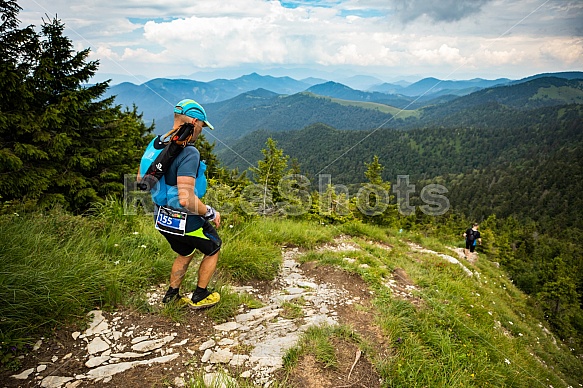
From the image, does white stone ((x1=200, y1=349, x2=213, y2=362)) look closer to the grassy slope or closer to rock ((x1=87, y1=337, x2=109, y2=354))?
rock ((x1=87, y1=337, x2=109, y2=354))

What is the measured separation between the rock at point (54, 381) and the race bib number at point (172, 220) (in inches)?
65.0

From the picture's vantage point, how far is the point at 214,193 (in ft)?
35.3

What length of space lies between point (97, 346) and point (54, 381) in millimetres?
547

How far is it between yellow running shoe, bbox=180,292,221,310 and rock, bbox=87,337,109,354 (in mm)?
1053

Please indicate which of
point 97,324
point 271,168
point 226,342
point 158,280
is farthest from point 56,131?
point 271,168

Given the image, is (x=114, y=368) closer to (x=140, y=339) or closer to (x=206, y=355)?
(x=140, y=339)

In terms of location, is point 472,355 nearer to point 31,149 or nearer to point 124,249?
point 124,249

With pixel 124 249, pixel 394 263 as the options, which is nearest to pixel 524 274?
pixel 394 263

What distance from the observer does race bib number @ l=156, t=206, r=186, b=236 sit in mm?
3766

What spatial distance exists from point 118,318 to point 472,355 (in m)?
4.74

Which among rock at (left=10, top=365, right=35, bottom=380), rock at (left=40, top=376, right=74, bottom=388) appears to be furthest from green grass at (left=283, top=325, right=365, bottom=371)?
rock at (left=10, top=365, right=35, bottom=380)

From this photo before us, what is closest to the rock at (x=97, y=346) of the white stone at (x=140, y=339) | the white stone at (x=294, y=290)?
the white stone at (x=140, y=339)

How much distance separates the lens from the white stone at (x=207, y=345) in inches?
140

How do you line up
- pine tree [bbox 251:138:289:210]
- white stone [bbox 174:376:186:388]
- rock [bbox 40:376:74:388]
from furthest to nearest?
1. pine tree [bbox 251:138:289:210]
2. white stone [bbox 174:376:186:388]
3. rock [bbox 40:376:74:388]
